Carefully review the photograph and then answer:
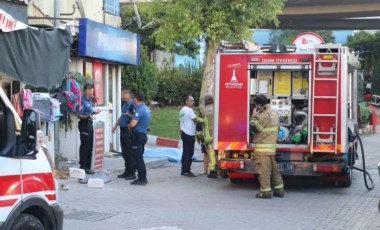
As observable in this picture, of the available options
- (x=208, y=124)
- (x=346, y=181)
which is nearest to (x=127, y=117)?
(x=208, y=124)

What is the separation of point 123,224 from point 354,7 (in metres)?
37.1

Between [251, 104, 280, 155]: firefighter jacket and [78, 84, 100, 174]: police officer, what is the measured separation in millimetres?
3568

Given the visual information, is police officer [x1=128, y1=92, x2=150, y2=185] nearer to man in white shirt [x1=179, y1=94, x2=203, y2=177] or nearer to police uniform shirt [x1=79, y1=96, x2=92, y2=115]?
police uniform shirt [x1=79, y1=96, x2=92, y2=115]

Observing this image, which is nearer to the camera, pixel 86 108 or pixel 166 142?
pixel 86 108

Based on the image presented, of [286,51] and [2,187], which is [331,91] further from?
[2,187]

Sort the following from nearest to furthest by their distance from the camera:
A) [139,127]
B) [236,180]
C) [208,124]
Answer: [139,127] < [236,180] < [208,124]

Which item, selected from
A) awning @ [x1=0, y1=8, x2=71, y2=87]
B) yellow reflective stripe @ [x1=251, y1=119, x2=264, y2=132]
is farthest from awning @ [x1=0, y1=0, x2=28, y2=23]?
yellow reflective stripe @ [x1=251, y1=119, x2=264, y2=132]

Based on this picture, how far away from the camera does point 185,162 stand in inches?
533

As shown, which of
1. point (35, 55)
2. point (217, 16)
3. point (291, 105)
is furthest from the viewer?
point (217, 16)

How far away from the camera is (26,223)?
529cm

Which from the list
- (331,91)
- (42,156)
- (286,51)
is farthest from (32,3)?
(42,156)

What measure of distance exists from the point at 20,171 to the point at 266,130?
610cm

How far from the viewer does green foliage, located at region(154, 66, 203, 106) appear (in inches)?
1287

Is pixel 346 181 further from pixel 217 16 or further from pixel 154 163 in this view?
pixel 217 16
